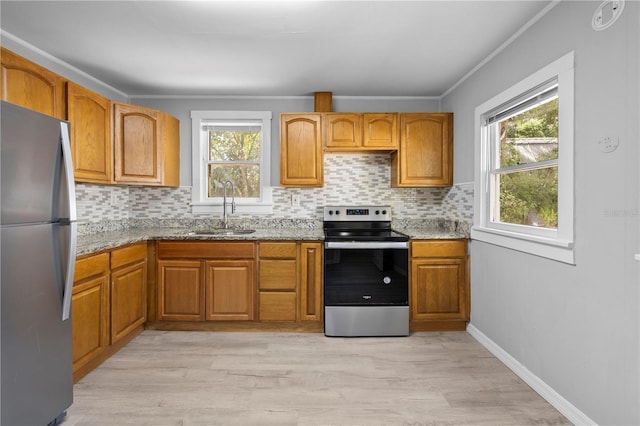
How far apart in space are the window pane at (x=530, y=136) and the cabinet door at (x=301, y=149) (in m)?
1.65

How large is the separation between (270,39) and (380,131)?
4.88 feet

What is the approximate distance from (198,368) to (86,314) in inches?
32.7

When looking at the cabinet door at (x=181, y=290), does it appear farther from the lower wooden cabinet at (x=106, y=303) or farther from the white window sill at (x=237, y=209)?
the white window sill at (x=237, y=209)

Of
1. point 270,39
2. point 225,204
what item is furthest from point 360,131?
point 225,204

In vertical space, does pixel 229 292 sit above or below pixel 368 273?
below

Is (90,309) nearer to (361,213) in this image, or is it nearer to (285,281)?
(285,281)

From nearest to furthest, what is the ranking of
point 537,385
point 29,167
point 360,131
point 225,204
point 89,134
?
1. point 29,167
2. point 537,385
3. point 89,134
4. point 360,131
5. point 225,204

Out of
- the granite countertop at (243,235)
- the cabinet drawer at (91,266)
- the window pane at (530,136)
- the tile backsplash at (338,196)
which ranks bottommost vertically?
the cabinet drawer at (91,266)

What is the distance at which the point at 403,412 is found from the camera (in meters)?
1.99

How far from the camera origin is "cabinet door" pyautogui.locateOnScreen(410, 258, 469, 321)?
10.6 ft

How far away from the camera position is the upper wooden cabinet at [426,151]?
141 inches

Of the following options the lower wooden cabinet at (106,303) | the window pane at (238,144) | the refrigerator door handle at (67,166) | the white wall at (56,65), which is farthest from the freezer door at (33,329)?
the window pane at (238,144)

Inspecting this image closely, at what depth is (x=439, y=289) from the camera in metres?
3.25

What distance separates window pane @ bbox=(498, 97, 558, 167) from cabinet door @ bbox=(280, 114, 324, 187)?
5.42 feet
